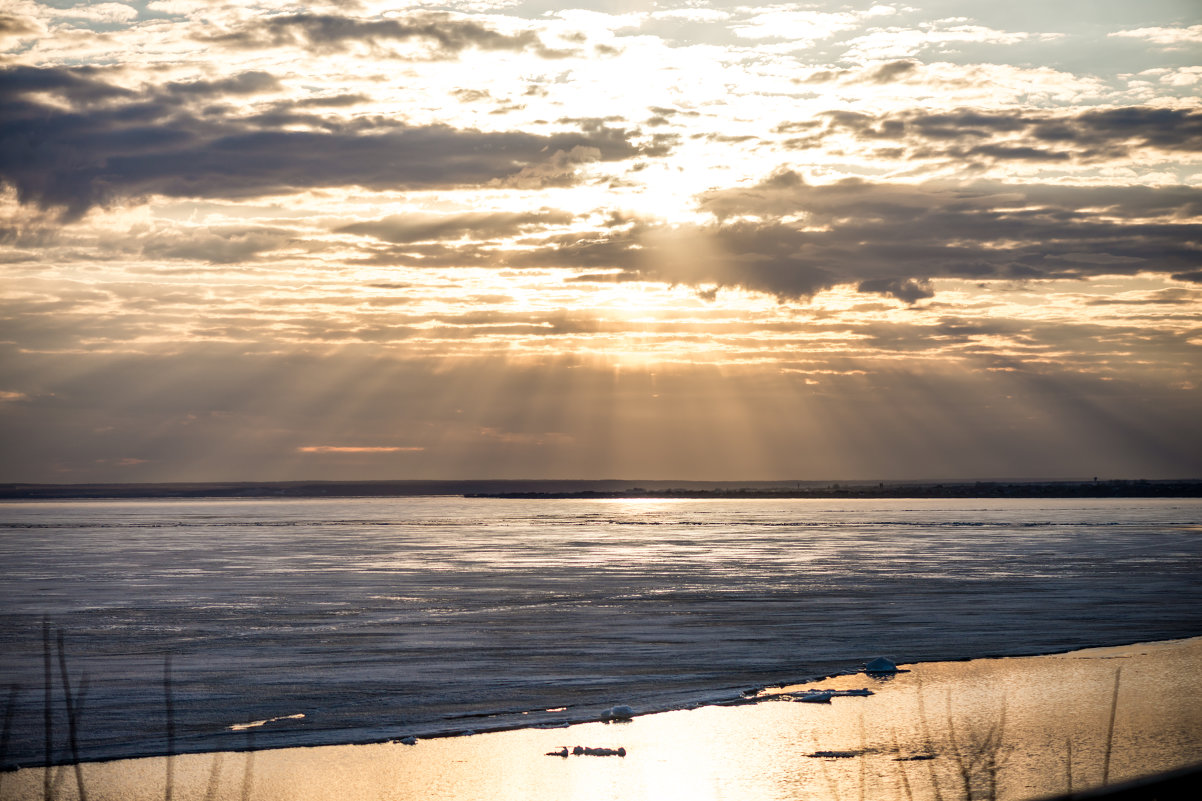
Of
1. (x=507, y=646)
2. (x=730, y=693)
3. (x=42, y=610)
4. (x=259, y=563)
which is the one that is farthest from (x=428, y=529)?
(x=730, y=693)

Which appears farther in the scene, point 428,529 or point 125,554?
point 428,529

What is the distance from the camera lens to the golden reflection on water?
10766 millimetres

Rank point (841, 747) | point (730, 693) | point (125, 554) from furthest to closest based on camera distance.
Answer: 1. point (125, 554)
2. point (730, 693)
3. point (841, 747)

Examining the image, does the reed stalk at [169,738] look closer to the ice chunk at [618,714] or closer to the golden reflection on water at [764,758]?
the golden reflection on water at [764,758]

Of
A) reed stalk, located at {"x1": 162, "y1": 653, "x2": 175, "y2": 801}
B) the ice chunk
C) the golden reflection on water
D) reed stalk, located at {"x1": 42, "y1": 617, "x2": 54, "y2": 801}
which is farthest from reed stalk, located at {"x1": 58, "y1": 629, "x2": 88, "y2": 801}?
the ice chunk

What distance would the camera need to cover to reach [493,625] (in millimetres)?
22312

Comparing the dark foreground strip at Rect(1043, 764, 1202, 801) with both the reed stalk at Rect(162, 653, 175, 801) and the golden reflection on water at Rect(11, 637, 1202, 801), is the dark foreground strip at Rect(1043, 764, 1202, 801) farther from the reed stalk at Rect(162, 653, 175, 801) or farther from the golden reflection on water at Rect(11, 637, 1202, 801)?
the golden reflection on water at Rect(11, 637, 1202, 801)

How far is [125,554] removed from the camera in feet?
158

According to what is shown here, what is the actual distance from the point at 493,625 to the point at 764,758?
11149 millimetres

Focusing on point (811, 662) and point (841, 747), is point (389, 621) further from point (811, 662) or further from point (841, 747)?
point (841, 747)

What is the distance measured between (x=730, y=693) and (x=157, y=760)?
764 cm

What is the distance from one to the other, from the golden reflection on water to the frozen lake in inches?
38.0

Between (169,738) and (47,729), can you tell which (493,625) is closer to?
(169,738)

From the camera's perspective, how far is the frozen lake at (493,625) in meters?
14.6
